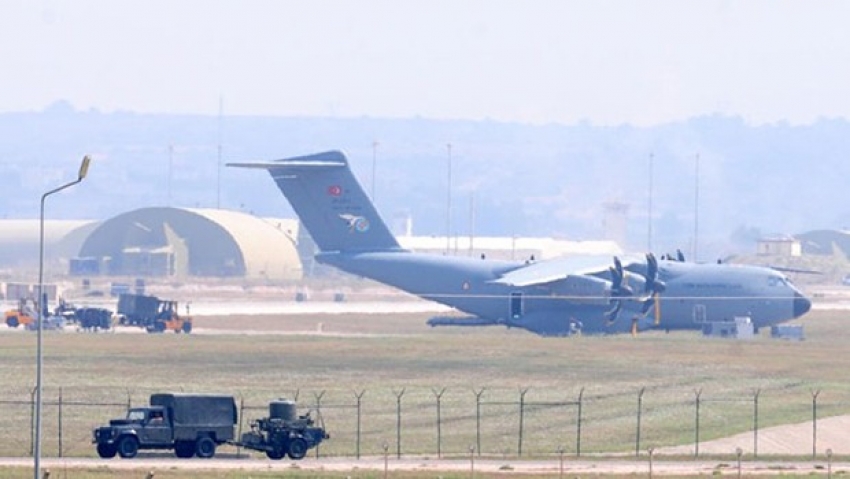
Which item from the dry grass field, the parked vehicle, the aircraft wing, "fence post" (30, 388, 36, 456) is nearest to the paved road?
"fence post" (30, 388, 36, 456)

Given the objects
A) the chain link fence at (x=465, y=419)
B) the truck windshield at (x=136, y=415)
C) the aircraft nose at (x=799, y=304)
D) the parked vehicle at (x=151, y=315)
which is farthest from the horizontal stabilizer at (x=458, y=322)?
the truck windshield at (x=136, y=415)

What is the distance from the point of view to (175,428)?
150ft

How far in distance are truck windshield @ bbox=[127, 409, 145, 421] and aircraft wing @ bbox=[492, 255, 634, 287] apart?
37848mm

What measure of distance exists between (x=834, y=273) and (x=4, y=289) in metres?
75.4

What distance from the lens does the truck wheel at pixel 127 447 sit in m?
45.4

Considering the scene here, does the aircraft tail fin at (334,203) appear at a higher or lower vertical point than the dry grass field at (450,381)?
higher

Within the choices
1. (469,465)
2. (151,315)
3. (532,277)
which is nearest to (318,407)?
(469,465)

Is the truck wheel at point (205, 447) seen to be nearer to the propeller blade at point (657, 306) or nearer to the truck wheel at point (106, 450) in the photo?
the truck wheel at point (106, 450)

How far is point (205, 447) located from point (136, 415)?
66.7 inches

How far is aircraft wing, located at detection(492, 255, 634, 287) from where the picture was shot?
275 feet

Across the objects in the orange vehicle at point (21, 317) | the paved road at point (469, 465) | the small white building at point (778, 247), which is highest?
the small white building at point (778, 247)

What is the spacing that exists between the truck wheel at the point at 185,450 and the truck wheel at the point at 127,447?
3.40 ft

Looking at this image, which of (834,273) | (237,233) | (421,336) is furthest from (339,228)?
(834,273)

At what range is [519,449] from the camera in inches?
1933
